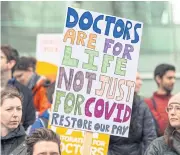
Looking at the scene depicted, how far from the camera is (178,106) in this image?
712 cm

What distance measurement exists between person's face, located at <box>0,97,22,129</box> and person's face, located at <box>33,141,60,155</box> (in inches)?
60.4

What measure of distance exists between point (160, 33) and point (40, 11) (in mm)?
2152

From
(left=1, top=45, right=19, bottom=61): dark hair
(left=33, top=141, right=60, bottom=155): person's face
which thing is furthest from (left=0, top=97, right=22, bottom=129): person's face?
(left=1, top=45, right=19, bottom=61): dark hair

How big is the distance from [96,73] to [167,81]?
268 centimetres

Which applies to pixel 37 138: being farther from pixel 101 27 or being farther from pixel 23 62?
pixel 23 62

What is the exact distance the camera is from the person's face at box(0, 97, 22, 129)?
7.09 m

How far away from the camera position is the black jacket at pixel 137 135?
28.5 ft

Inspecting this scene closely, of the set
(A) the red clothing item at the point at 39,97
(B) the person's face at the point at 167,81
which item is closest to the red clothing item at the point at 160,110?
(B) the person's face at the point at 167,81


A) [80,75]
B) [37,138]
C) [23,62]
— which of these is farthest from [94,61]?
[23,62]

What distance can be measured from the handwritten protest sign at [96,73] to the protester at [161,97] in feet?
7.07

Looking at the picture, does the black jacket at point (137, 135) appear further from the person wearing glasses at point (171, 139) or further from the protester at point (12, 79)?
the person wearing glasses at point (171, 139)

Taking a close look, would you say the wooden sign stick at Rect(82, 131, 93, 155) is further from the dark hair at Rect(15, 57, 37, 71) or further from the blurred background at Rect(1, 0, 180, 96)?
the blurred background at Rect(1, 0, 180, 96)

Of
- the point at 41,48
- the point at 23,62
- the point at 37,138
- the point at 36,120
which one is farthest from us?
the point at 41,48

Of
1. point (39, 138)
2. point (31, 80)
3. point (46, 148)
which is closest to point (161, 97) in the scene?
point (31, 80)
